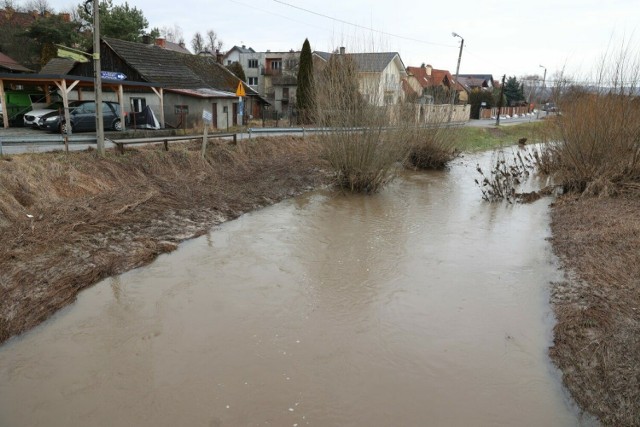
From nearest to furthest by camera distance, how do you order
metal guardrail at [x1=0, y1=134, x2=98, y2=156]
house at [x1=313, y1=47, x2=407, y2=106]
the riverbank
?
the riverbank
metal guardrail at [x1=0, y1=134, x2=98, y2=156]
house at [x1=313, y1=47, x2=407, y2=106]

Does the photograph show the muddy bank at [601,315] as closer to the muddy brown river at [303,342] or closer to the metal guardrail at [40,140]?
the muddy brown river at [303,342]

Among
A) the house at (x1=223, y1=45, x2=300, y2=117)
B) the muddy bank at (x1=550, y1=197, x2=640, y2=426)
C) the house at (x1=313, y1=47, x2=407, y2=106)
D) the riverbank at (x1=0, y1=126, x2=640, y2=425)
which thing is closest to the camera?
the muddy bank at (x1=550, y1=197, x2=640, y2=426)

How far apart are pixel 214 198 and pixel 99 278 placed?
5.58m

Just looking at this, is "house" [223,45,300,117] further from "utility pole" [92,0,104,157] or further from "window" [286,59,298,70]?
"utility pole" [92,0,104,157]

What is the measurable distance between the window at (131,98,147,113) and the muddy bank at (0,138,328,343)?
29.5 feet

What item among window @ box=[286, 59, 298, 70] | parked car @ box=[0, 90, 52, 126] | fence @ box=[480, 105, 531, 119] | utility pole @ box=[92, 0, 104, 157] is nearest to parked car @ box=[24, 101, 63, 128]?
parked car @ box=[0, 90, 52, 126]

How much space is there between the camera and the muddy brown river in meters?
4.96

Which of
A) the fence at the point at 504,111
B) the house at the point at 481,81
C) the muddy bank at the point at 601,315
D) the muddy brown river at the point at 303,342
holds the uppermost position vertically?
the house at the point at 481,81

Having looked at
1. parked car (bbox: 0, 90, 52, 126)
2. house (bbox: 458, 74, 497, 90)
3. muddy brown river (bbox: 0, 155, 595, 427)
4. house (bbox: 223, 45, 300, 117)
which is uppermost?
house (bbox: 458, 74, 497, 90)

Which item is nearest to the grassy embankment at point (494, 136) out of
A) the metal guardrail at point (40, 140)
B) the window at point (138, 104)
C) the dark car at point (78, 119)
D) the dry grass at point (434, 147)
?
the dry grass at point (434, 147)

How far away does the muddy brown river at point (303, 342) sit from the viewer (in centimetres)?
496

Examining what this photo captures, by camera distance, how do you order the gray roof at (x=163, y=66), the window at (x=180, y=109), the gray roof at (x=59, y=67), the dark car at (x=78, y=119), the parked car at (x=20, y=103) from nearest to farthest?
the dark car at (x=78, y=119) < the parked car at (x=20, y=103) < the gray roof at (x=163, y=66) < the window at (x=180, y=109) < the gray roof at (x=59, y=67)

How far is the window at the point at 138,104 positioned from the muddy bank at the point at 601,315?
68.4 ft

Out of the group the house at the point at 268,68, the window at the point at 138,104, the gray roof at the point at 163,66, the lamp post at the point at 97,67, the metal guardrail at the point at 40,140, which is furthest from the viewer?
the house at the point at 268,68
